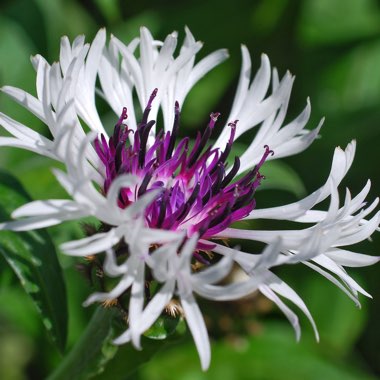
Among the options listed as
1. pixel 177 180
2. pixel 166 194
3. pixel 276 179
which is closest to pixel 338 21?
pixel 276 179

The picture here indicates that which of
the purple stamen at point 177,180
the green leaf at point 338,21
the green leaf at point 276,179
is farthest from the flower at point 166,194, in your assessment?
the green leaf at point 338,21

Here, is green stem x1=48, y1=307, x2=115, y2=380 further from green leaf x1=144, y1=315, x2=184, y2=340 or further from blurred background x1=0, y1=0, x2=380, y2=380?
blurred background x1=0, y1=0, x2=380, y2=380

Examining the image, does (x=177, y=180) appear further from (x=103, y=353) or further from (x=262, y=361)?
(x=262, y=361)

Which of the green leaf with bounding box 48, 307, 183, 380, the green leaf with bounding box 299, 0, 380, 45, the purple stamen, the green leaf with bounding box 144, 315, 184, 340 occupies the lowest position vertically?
the green leaf with bounding box 48, 307, 183, 380

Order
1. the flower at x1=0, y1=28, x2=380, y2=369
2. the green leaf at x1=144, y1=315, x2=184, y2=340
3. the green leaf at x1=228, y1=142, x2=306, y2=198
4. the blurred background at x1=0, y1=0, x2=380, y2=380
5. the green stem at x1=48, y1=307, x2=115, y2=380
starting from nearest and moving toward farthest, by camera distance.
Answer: the flower at x1=0, y1=28, x2=380, y2=369 < the green leaf at x1=144, y1=315, x2=184, y2=340 < the green stem at x1=48, y1=307, x2=115, y2=380 < the green leaf at x1=228, y1=142, x2=306, y2=198 < the blurred background at x1=0, y1=0, x2=380, y2=380

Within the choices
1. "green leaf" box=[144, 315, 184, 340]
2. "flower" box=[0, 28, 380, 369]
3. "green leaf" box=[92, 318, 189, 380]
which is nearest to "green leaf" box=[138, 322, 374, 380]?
"green leaf" box=[92, 318, 189, 380]
